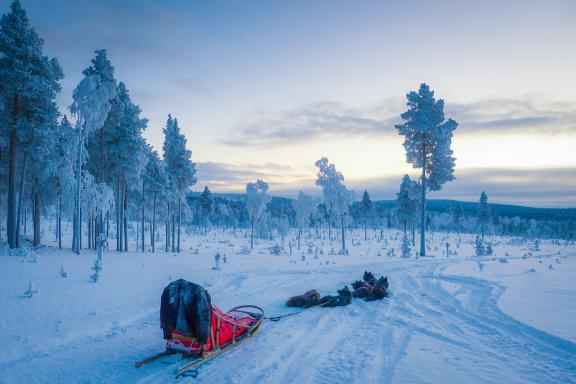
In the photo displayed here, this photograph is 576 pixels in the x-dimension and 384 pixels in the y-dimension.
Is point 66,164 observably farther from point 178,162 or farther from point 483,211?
point 483,211

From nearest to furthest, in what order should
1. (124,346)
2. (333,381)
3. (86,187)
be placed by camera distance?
1. (333,381)
2. (124,346)
3. (86,187)

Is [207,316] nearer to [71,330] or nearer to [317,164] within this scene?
[71,330]

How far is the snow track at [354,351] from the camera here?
545 cm

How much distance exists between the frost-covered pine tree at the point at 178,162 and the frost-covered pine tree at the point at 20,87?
13.5 metres

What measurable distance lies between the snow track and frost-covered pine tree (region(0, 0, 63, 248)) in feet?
52.6

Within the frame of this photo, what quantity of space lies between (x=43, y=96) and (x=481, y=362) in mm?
23605

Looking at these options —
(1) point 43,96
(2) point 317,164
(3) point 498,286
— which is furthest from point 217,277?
(2) point 317,164

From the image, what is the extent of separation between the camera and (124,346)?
696 cm

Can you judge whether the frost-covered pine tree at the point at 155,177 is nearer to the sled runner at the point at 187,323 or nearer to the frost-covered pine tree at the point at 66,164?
the frost-covered pine tree at the point at 66,164

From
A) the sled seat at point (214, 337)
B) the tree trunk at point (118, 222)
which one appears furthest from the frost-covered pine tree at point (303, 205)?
the sled seat at point (214, 337)

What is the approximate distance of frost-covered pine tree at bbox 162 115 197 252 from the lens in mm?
32938

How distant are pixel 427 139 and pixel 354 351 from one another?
2307 centimetres

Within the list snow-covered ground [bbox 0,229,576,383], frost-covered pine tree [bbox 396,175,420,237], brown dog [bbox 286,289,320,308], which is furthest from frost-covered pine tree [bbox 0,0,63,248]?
frost-covered pine tree [bbox 396,175,420,237]

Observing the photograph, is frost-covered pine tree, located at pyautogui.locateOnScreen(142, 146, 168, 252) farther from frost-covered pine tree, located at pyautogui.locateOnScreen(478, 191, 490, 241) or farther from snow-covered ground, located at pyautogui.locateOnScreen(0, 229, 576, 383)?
frost-covered pine tree, located at pyautogui.locateOnScreen(478, 191, 490, 241)
